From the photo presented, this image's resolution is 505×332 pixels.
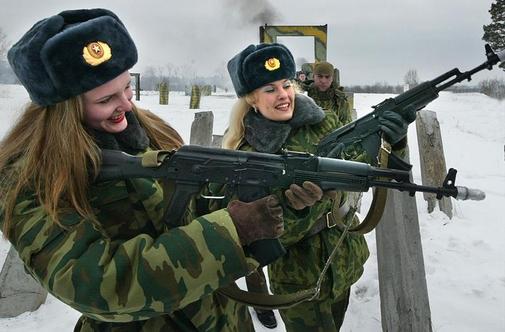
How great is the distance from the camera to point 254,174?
1476mm

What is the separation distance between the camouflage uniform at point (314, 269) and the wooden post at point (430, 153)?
306cm

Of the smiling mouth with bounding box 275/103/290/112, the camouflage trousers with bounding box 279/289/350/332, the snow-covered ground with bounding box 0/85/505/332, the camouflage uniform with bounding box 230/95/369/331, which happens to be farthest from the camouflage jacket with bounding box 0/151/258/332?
the smiling mouth with bounding box 275/103/290/112

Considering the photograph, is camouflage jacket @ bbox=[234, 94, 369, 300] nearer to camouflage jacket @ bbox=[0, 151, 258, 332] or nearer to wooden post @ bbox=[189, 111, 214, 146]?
camouflage jacket @ bbox=[0, 151, 258, 332]

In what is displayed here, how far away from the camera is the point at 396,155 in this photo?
7.73 feet

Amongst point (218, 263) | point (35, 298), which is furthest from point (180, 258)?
point (35, 298)

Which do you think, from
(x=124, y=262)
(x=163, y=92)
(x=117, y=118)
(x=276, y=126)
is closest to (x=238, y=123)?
(x=276, y=126)

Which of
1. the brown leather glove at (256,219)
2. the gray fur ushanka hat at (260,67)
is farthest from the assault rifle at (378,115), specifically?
the brown leather glove at (256,219)

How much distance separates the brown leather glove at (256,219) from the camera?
3.94 ft

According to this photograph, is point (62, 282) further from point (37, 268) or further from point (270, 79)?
point (270, 79)

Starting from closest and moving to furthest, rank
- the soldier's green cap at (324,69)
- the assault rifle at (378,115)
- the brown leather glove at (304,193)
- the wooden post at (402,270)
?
the brown leather glove at (304,193) → the assault rifle at (378,115) → the wooden post at (402,270) → the soldier's green cap at (324,69)

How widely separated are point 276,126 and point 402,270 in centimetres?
125

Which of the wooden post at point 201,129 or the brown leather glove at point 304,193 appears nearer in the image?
the brown leather glove at point 304,193

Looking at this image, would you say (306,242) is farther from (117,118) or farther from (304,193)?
(117,118)

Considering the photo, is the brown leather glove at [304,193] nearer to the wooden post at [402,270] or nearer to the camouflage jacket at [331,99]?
the wooden post at [402,270]
